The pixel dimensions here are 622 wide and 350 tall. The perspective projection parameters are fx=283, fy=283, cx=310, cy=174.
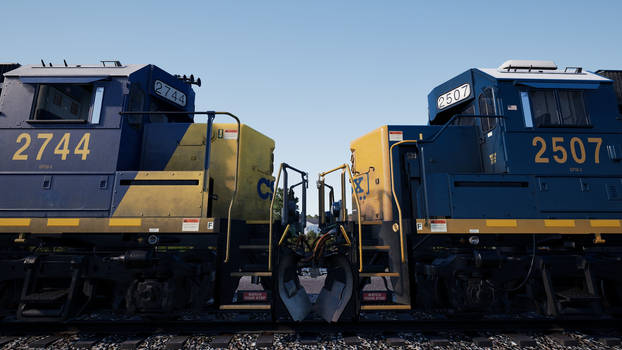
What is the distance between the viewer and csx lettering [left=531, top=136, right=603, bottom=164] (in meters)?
4.68

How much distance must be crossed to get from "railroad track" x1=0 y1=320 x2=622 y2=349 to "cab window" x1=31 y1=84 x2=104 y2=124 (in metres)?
3.28

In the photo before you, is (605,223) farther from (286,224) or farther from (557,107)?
(286,224)

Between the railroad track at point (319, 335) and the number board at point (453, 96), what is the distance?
4.19m

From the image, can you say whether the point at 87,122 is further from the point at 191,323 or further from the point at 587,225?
the point at 587,225

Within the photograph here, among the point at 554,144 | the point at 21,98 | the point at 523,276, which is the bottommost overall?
the point at 523,276

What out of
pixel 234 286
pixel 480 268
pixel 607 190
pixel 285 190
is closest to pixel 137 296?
pixel 234 286

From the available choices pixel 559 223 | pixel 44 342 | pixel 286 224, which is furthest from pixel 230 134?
pixel 559 223

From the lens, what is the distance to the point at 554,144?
15.5 feet

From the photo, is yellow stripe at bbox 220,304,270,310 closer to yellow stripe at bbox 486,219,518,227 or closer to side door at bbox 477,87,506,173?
yellow stripe at bbox 486,219,518,227

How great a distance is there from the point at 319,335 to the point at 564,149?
16.4ft

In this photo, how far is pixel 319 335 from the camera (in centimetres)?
417

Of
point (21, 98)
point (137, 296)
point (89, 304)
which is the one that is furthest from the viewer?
point (21, 98)

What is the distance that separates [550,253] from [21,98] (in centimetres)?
892

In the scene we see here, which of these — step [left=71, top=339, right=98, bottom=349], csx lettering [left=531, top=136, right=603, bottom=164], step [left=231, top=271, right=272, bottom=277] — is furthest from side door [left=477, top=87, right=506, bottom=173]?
step [left=71, top=339, right=98, bottom=349]
